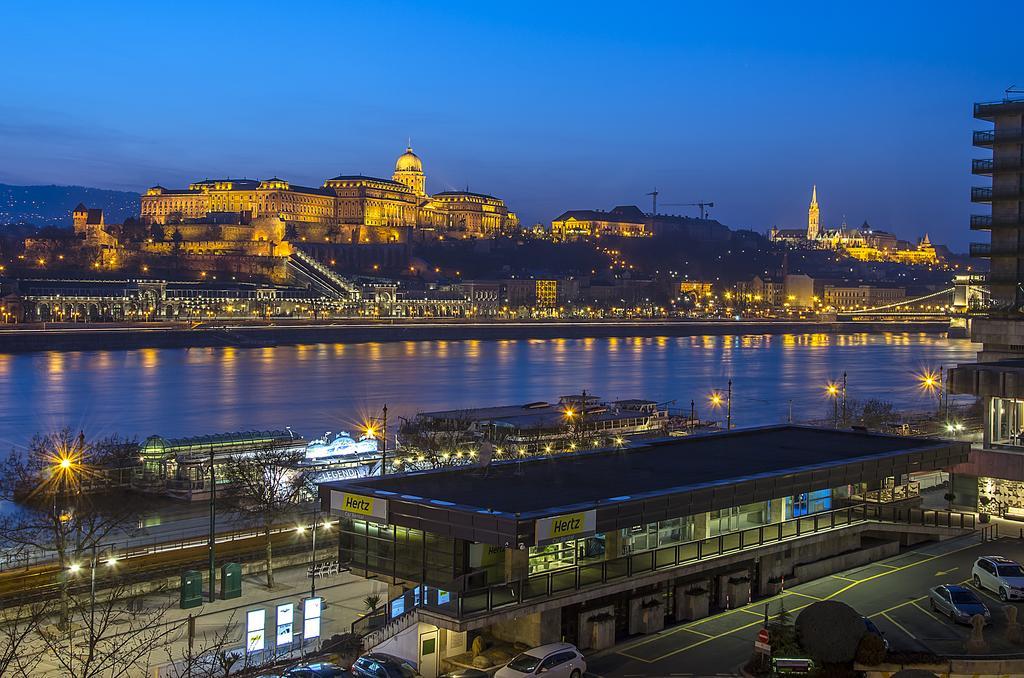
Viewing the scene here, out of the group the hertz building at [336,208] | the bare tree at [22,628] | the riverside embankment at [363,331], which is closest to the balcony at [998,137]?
the bare tree at [22,628]

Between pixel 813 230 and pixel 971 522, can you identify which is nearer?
pixel 971 522

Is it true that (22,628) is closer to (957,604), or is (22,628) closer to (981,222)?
(957,604)

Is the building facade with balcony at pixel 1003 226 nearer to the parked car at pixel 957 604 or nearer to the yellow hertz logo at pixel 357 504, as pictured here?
the parked car at pixel 957 604

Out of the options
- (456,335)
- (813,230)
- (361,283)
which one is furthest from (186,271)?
(813,230)

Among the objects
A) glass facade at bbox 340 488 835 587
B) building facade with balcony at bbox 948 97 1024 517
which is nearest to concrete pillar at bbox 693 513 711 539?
glass facade at bbox 340 488 835 587

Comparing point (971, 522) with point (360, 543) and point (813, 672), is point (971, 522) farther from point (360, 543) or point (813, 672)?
point (360, 543)

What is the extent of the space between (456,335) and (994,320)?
52298 millimetres

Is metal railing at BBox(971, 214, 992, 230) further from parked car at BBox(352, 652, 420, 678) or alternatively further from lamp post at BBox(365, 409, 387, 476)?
parked car at BBox(352, 652, 420, 678)

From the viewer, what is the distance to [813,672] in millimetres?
6965

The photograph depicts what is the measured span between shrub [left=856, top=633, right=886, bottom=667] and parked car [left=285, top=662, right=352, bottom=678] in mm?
3293

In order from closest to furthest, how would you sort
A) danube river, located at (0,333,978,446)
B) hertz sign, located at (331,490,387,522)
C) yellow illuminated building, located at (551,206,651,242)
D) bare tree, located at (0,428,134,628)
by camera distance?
hertz sign, located at (331,490,387,522) → bare tree, located at (0,428,134,628) → danube river, located at (0,333,978,446) → yellow illuminated building, located at (551,206,651,242)

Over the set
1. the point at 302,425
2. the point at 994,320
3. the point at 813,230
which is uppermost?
the point at 813,230

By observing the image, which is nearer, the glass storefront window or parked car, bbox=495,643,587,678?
parked car, bbox=495,643,587,678

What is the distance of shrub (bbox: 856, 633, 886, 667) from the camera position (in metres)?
7.04
